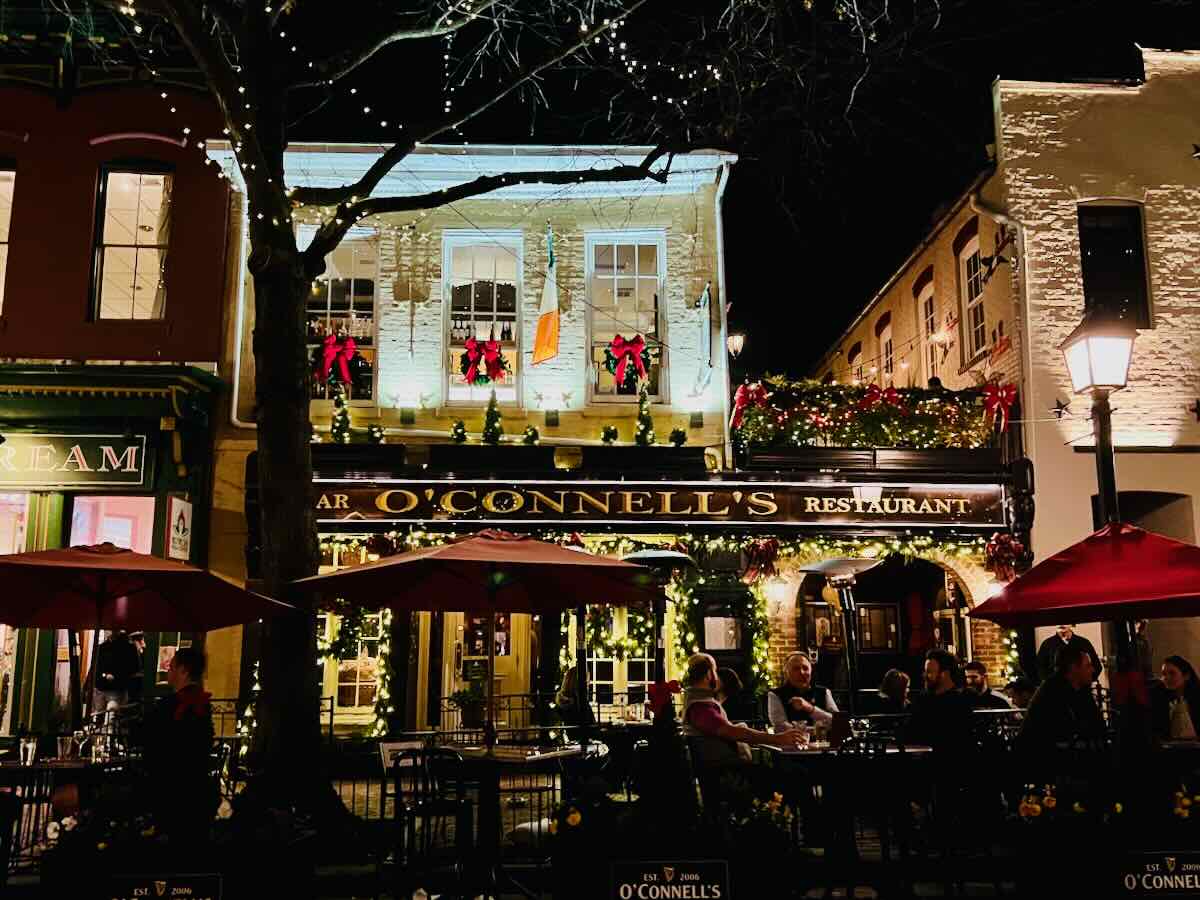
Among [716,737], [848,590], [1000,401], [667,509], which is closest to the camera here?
[716,737]

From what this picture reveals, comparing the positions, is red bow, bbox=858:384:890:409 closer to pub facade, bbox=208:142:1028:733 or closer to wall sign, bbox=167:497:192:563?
pub facade, bbox=208:142:1028:733

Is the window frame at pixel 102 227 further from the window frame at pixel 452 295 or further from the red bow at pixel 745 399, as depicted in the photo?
the red bow at pixel 745 399

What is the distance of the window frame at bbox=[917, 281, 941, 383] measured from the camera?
1855 cm

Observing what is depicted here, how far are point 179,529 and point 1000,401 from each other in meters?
10.8

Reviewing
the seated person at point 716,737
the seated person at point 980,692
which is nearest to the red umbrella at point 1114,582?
the seated person at point 716,737

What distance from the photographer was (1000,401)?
48.5 feet

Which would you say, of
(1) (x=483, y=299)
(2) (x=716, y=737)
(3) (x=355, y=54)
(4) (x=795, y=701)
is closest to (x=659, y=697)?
(2) (x=716, y=737)

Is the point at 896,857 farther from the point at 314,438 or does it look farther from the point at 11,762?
the point at 314,438

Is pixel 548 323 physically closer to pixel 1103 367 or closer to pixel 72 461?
pixel 72 461

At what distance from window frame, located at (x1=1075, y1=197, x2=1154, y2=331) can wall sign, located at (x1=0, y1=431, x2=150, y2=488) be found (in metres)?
13.0

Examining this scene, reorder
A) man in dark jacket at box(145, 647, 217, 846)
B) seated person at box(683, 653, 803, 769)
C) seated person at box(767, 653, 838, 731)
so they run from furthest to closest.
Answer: seated person at box(767, 653, 838, 731), seated person at box(683, 653, 803, 769), man in dark jacket at box(145, 647, 217, 846)

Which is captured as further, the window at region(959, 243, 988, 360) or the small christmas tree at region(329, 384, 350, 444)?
the window at region(959, 243, 988, 360)

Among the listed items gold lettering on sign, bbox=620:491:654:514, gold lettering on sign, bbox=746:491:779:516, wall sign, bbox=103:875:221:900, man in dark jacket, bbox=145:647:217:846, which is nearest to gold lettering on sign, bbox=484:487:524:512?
gold lettering on sign, bbox=620:491:654:514

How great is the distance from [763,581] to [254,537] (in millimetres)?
6699
